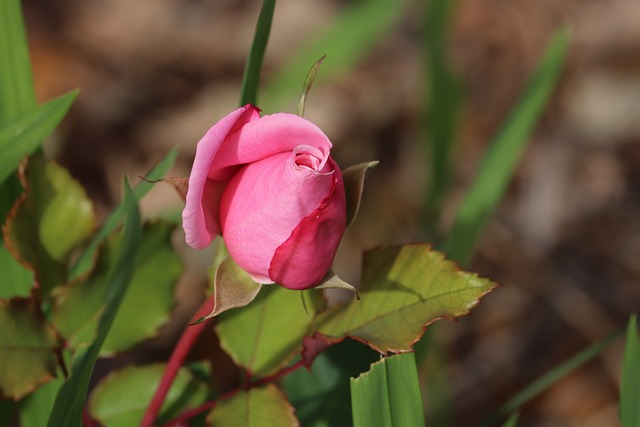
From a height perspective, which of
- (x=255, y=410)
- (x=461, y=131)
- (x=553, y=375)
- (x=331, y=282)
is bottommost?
(x=461, y=131)

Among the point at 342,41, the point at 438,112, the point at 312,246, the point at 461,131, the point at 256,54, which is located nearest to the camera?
the point at 312,246

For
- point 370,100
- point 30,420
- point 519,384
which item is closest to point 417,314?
point 30,420

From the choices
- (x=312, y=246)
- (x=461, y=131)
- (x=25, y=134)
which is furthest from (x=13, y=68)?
(x=461, y=131)

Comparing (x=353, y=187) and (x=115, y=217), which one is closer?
(x=353, y=187)

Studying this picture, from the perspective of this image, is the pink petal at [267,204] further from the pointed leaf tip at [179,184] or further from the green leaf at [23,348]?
the green leaf at [23,348]

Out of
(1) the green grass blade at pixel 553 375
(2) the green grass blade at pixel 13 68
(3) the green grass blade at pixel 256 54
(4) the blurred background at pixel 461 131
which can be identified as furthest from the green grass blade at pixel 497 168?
(4) the blurred background at pixel 461 131

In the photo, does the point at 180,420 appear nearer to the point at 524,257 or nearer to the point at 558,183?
the point at 524,257

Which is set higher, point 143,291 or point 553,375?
point 143,291

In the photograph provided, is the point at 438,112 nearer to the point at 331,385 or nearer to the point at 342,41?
the point at 342,41
